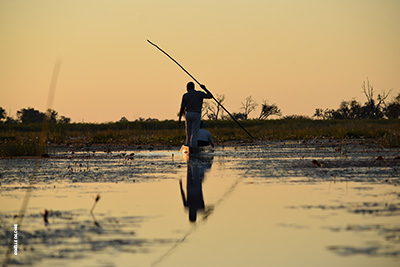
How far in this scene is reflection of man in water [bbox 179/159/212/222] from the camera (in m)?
9.52

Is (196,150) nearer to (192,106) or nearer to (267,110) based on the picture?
→ (192,106)

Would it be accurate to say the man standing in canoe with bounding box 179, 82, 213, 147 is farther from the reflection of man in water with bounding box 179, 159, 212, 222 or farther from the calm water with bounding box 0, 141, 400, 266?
the calm water with bounding box 0, 141, 400, 266

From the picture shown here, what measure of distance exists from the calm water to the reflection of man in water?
0.02 metres

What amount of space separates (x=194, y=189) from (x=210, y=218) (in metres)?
3.50

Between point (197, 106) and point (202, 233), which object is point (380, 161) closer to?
point (197, 106)

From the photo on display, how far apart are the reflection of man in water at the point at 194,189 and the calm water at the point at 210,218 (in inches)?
0.7

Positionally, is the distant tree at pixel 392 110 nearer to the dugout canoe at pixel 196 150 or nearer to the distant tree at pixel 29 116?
the distant tree at pixel 29 116

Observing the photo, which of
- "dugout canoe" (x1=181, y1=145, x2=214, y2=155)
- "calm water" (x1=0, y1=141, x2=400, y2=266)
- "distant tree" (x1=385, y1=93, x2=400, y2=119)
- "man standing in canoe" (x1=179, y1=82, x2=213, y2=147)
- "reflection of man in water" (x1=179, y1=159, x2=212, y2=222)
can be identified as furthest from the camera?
"distant tree" (x1=385, y1=93, x2=400, y2=119)

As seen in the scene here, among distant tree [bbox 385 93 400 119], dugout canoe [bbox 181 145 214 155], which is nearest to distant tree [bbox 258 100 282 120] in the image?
distant tree [bbox 385 93 400 119]

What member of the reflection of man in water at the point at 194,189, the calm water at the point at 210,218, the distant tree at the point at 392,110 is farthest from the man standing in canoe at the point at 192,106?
the distant tree at the point at 392,110

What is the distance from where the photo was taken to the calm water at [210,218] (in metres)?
6.18

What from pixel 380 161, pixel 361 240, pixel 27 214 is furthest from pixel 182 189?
pixel 380 161

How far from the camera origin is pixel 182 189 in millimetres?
12039

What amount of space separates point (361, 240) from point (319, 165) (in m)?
9.65
